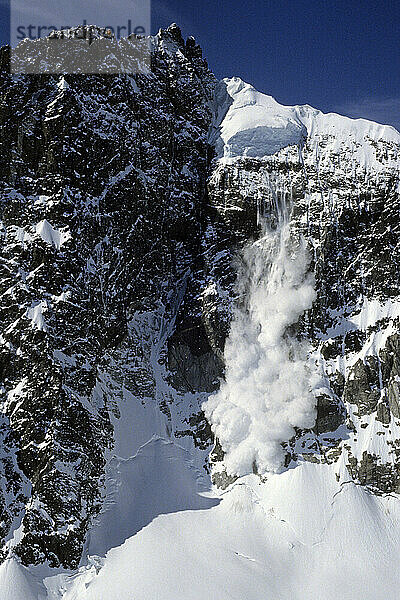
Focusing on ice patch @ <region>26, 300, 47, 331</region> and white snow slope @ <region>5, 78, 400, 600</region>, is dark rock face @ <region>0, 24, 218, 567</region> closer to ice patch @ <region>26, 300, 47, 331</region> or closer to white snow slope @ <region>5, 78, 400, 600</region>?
ice patch @ <region>26, 300, 47, 331</region>

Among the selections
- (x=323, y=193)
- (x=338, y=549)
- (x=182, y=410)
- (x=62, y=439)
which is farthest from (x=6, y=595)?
(x=323, y=193)

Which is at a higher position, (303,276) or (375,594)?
(303,276)

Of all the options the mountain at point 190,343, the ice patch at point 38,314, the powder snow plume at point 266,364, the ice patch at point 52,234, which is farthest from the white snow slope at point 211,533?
the ice patch at point 38,314

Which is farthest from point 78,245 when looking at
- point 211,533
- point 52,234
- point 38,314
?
point 211,533

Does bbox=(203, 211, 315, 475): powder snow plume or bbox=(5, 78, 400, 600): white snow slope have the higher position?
bbox=(203, 211, 315, 475): powder snow plume

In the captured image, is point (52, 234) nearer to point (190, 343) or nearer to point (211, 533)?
point (190, 343)

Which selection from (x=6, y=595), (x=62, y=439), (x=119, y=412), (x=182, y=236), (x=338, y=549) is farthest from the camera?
(x=182, y=236)

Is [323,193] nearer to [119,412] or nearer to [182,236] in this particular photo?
[182,236]

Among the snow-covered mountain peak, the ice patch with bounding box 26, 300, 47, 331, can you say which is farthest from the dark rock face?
the snow-covered mountain peak
